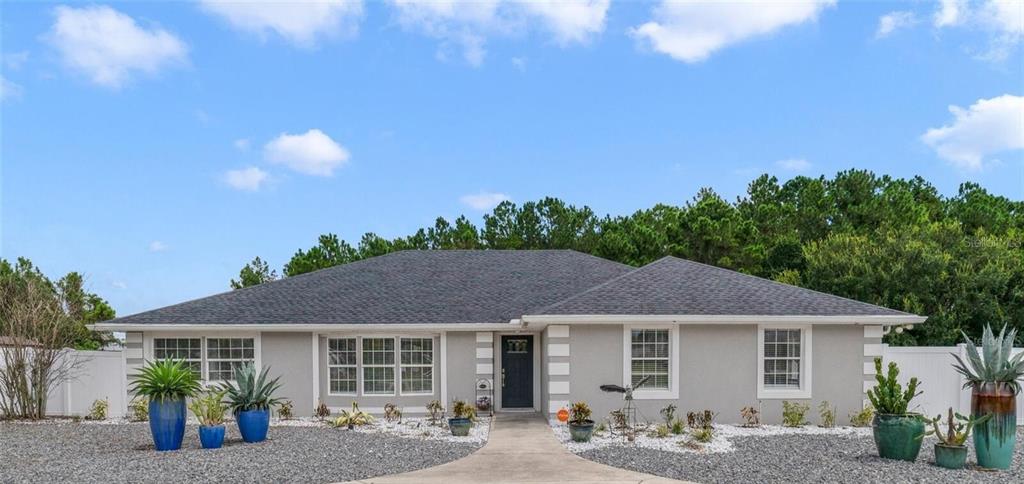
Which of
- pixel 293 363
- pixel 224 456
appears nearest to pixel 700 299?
pixel 293 363

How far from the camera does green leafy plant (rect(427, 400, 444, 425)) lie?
16.1 meters

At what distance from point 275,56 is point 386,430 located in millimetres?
8345

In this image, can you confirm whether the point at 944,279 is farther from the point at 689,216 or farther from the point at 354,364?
the point at 354,364

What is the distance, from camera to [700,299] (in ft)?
51.7

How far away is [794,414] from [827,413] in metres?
0.79

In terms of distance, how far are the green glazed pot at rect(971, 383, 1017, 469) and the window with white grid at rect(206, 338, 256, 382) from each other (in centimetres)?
1448

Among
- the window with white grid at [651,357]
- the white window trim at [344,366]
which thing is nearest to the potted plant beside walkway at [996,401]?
the window with white grid at [651,357]

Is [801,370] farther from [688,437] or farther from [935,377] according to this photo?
[688,437]

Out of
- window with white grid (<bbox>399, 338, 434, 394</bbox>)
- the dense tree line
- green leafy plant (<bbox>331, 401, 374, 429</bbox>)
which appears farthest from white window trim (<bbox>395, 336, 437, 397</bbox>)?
the dense tree line


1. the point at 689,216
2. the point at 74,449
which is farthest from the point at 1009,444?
the point at 689,216

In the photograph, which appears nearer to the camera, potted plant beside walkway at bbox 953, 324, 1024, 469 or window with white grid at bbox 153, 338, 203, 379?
potted plant beside walkway at bbox 953, 324, 1024, 469

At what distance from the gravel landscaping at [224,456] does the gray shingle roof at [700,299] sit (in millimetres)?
3982

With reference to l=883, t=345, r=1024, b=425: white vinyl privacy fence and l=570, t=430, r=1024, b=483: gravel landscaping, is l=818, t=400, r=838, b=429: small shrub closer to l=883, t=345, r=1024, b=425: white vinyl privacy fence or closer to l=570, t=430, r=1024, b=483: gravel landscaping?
l=883, t=345, r=1024, b=425: white vinyl privacy fence

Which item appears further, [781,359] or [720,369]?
[781,359]
